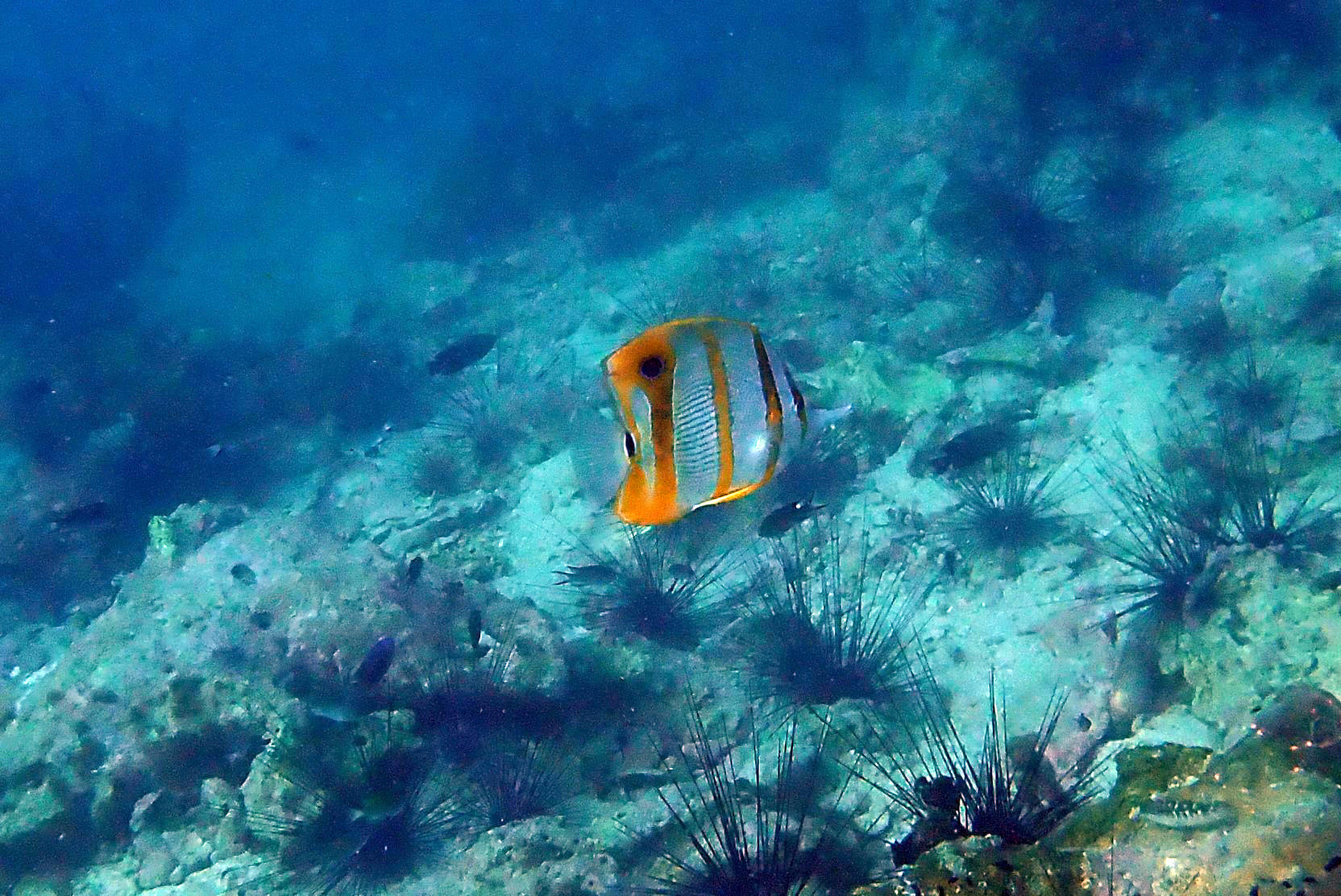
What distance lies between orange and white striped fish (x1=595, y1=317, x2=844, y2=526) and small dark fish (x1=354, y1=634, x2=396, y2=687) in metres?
3.72

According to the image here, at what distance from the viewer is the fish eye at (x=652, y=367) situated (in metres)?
1.55

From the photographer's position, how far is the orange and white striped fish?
1.54 metres

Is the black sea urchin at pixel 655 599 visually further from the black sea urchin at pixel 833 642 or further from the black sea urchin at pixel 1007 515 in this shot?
the black sea urchin at pixel 1007 515

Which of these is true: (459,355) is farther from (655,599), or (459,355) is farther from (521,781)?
(521,781)

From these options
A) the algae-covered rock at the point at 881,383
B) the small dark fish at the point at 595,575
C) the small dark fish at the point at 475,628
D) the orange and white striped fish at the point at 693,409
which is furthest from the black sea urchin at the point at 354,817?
the algae-covered rock at the point at 881,383

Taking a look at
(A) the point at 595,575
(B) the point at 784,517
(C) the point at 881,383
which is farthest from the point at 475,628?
(C) the point at 881,383

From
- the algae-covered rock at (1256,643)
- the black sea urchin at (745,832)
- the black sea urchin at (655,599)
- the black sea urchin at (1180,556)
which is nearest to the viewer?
the black sea urchin at (745,832)

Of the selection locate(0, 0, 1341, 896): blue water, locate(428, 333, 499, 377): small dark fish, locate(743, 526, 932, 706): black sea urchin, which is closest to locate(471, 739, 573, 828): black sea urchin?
locate(0, 0, 1341, 896): blue water

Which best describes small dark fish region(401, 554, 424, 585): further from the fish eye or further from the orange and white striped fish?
the fish eye

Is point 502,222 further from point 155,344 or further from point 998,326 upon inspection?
point 998,326

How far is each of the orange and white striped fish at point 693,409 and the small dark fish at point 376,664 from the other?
12.2 feet

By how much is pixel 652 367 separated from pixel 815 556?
15.7 feet

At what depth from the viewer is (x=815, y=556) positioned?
6.03 metres

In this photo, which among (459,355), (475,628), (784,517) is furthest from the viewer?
(459,355)
